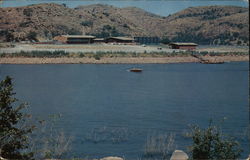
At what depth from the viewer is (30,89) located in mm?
28453

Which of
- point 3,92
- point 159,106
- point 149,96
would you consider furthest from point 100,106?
point 3,92

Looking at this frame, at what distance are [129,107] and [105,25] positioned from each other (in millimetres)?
75574

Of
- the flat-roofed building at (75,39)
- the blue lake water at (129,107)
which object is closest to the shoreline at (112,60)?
the flat-roofed building at (75,39)

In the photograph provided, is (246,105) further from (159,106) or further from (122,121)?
(122,121)

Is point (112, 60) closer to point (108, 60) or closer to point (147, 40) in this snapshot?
point (108, 60)

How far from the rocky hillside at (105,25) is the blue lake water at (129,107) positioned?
4043cm

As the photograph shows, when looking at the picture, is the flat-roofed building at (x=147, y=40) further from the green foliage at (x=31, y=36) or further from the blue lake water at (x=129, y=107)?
the blue lake water at (x=129, y=107)

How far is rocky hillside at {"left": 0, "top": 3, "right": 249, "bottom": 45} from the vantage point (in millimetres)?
80375

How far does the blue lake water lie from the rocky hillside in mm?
40434

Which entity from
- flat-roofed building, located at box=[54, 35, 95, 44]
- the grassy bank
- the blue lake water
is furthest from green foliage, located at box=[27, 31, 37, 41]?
the blue lake water

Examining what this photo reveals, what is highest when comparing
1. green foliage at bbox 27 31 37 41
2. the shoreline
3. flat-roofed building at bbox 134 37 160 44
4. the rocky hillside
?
the rocky hillside

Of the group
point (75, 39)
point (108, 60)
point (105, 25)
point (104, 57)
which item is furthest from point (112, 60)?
point (105, 25)

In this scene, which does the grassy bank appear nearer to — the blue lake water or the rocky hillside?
the blue lake water

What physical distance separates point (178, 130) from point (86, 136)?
4001 millimetres
